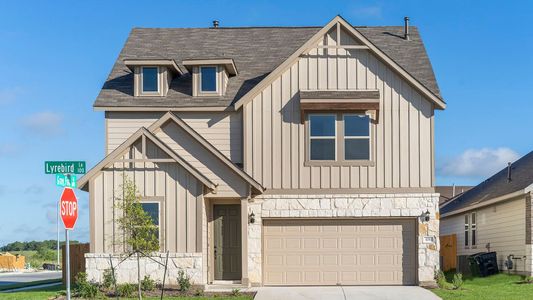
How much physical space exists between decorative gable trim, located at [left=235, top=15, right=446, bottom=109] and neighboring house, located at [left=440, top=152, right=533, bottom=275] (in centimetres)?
586

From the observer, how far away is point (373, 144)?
945 inches

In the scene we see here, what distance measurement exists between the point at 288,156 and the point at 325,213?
204cm

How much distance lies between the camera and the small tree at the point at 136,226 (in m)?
20.2

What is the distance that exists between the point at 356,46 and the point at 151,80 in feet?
21.6

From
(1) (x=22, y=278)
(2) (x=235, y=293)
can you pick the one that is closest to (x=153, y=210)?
(2) (x=235, y=293)

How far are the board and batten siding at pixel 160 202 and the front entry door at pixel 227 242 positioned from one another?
70.0 inches

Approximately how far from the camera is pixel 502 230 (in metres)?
30.2

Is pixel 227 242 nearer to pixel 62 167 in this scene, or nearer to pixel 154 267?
pixel 154 267

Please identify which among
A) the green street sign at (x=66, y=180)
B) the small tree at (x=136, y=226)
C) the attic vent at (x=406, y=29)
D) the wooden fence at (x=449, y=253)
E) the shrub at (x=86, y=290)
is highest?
the attic vent at (x=406, y=29)

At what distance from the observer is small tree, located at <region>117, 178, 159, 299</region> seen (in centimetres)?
2024

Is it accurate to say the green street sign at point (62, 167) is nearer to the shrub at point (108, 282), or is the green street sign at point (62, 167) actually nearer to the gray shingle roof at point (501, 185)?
the shrub at point (108, 282)

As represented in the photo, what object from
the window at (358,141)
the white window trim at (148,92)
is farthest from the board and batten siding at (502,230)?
the white window trim at (148,92)

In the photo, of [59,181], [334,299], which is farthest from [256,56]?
[59,181]

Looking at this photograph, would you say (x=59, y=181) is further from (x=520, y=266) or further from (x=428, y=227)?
(x=520, y=266)
